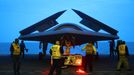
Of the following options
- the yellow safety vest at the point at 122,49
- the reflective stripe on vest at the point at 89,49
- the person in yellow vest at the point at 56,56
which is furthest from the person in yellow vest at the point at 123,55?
the person in yellow vest at the point at 56,56

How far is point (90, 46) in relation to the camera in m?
20.1

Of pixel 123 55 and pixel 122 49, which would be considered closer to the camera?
pixel 122 49

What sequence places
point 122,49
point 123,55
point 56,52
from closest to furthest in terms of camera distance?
1. point 56,52
2. point 122,49
3. point 123,55

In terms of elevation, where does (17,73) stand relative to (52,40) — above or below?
below

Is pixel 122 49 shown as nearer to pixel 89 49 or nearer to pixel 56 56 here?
pixel 89 49

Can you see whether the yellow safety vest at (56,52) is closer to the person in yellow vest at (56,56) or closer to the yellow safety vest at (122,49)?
the person in yellow vest at (56,56)

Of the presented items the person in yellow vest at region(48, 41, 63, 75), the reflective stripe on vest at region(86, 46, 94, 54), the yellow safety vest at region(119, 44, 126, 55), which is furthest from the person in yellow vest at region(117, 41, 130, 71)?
the person in yellow vest at region(48, 41, 63, 75)

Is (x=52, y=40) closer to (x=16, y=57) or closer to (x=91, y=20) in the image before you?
(x=91, y=20)

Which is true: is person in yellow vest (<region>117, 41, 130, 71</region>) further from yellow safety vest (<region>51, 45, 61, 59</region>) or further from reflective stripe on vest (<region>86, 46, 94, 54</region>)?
yellow safety vest (<region>51, 45, 61, 59</region>)

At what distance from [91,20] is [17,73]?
1358 centimetres

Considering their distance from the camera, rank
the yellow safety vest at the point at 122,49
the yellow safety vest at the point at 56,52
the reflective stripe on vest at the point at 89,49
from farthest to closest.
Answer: the reflective stripe on vest at the point at 89,49
the yellow safety vest at the point at 122,49
the yellow safety vest at the point at 56,52

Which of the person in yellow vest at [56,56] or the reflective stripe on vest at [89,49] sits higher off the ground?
the reflective stripe on vest at [89,49]

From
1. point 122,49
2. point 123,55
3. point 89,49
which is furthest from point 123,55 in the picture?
point 89,49

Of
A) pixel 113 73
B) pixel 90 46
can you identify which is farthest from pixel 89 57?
pixel 113 73
